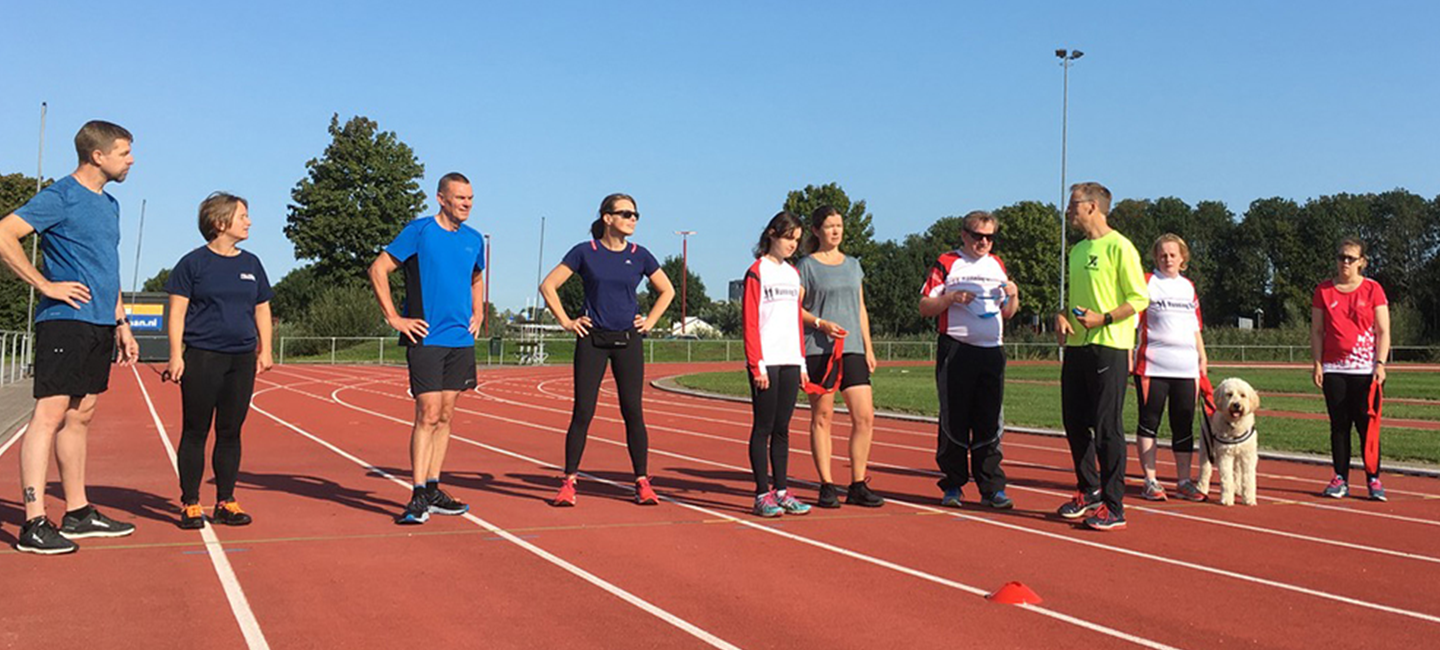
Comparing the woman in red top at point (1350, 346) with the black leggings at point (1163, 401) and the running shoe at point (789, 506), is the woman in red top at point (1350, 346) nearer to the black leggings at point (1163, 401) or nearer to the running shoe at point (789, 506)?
the black leggings at point (1163, 401)

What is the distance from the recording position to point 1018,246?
77000 millimetres

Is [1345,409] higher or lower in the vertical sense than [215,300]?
lower

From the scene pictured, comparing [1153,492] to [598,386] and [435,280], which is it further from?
[435,280]

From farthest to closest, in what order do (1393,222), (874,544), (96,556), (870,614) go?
(1393,222), (874,544), (96,556), (870,614)

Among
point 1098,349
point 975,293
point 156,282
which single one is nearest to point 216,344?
point 975,293

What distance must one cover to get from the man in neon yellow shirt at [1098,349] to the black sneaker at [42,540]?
5.36m

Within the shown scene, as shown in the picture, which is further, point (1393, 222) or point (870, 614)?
point (1393, 222)

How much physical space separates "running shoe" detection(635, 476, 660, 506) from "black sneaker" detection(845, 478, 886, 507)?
1277 mm

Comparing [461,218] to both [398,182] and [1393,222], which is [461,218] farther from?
[1393,222]

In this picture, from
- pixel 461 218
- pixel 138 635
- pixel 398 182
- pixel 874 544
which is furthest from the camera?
pixel 398 182

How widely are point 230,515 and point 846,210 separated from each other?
5871 cm

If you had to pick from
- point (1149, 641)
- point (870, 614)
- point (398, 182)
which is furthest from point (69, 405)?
point (398, 182)

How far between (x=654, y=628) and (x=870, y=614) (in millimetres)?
875

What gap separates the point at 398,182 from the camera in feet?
Result: 210
